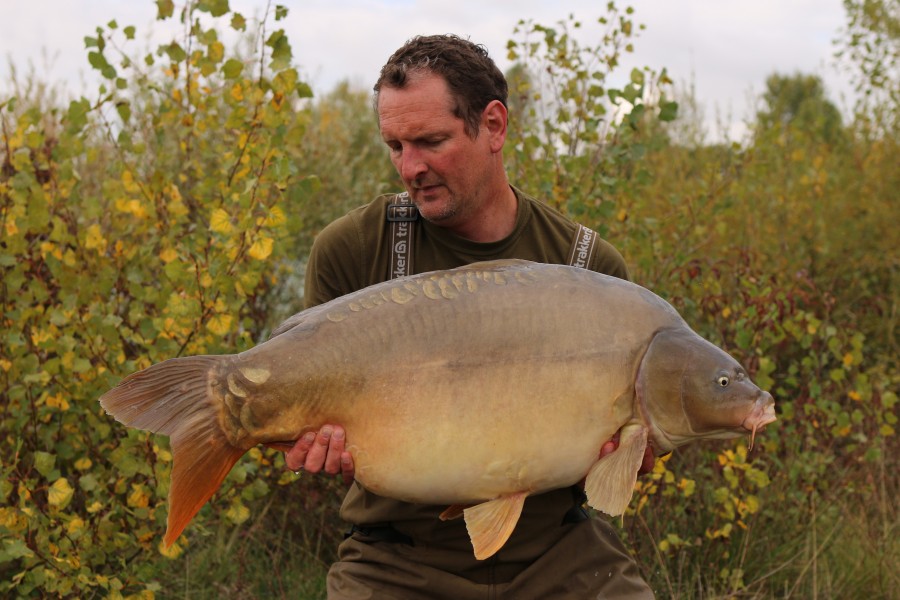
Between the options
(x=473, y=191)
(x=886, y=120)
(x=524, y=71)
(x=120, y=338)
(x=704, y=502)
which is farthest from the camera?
(x=886, y=120)

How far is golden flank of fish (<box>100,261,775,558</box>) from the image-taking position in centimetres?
203

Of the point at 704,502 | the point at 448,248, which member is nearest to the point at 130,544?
the point at 448,248

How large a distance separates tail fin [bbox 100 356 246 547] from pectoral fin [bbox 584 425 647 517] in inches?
27.1

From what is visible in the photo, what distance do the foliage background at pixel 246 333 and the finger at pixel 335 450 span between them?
3.18 feet

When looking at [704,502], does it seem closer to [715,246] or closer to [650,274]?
[650,274]

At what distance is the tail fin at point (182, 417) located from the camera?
2010 millimetres

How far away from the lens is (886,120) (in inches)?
309

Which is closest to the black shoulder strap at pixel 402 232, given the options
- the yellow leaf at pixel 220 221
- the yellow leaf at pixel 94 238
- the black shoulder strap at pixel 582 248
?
the black shoulder strap at pixel 582 248

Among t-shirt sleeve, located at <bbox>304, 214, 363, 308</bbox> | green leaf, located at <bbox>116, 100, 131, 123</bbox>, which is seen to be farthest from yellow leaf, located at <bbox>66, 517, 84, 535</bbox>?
green leaf, located at <bbox>116, 100, 131, 123</bbox>

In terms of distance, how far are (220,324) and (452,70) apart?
993 mm

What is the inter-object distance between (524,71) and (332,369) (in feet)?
9.99

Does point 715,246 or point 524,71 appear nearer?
point 524,71

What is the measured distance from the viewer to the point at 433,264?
2559 mm

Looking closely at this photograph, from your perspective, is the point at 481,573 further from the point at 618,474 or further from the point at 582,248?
the point at 582,248
